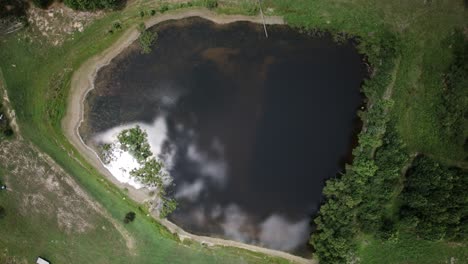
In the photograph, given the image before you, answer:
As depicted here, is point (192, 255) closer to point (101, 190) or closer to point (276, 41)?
point (101, 190)

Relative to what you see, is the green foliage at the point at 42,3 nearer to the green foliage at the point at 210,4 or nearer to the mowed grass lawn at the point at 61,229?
the mowed grass lawn at the point at 61,229

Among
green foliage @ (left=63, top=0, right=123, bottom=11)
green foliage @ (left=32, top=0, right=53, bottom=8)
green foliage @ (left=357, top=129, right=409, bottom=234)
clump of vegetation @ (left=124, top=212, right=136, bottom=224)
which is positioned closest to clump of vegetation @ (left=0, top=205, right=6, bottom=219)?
clump of vegetation @ (left=124, top=212, right=136, bottom=224)

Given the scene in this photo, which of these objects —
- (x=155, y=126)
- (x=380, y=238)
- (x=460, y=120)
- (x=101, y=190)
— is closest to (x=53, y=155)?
(x=101, y=190)

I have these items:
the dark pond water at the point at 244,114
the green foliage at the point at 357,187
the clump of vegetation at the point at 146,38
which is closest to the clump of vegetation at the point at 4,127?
the dark pond water at the point at 244,114

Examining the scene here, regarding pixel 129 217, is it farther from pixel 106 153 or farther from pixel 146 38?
pixel 146 38

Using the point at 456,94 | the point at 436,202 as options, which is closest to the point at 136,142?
the point at 436,202

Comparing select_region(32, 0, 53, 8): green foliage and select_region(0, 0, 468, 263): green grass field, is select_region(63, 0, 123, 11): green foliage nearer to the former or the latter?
select_region(0, 0, 468, 263): green grass field
